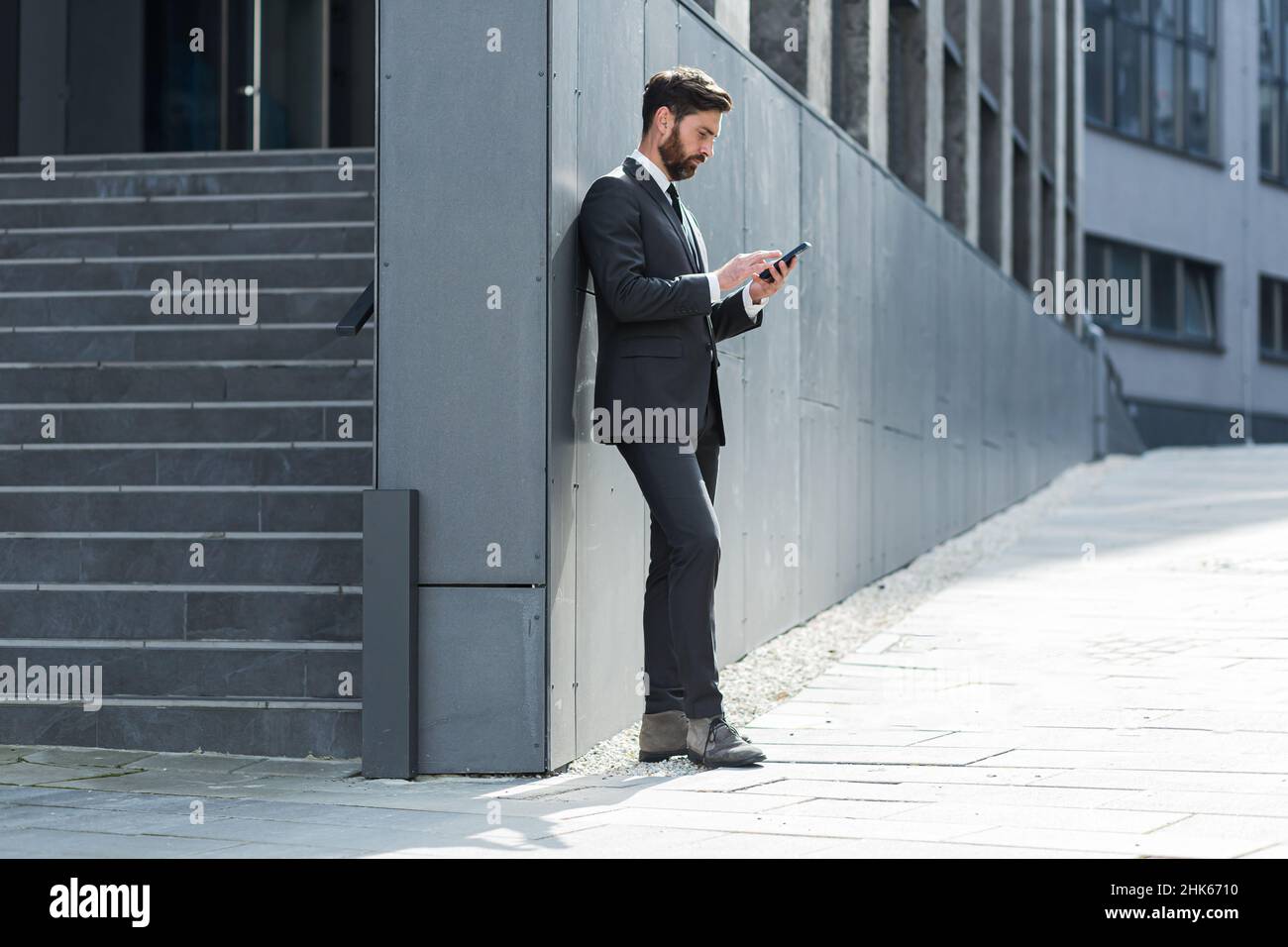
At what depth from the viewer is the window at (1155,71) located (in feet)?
111

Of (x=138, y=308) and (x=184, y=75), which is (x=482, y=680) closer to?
(x=138, y=308)

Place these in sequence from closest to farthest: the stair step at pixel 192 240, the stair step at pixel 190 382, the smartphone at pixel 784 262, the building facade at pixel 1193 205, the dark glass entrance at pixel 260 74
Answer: the smartphone at pixel 784 262
the stair step at pixel 190 382
the stair step at pixel 192 240
the dark glass entrance at pixel 260 74
the building facade at pixel 1193 205

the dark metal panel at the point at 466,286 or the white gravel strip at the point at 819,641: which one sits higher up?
the dark metal panel at the point at 466,286

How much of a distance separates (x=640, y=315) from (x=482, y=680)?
1.39 metres

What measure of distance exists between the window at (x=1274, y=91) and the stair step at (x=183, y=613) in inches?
1387

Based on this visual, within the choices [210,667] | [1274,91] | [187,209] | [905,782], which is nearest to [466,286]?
[210,667]

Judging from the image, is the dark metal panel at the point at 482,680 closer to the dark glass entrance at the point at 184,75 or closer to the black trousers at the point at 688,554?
the black trousers at the point at 688,554

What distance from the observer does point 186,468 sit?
318 inches

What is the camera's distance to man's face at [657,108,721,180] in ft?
20.5

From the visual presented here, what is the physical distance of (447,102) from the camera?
247 inches

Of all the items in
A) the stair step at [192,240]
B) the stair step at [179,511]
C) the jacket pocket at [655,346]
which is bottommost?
the stair step at [179,511]

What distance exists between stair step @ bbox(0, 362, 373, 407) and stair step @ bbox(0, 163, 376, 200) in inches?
106

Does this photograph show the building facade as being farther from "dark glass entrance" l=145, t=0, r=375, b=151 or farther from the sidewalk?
the sidewalk

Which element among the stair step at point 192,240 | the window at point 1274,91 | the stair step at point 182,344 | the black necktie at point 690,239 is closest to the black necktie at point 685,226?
the black necktie at point 690,239
